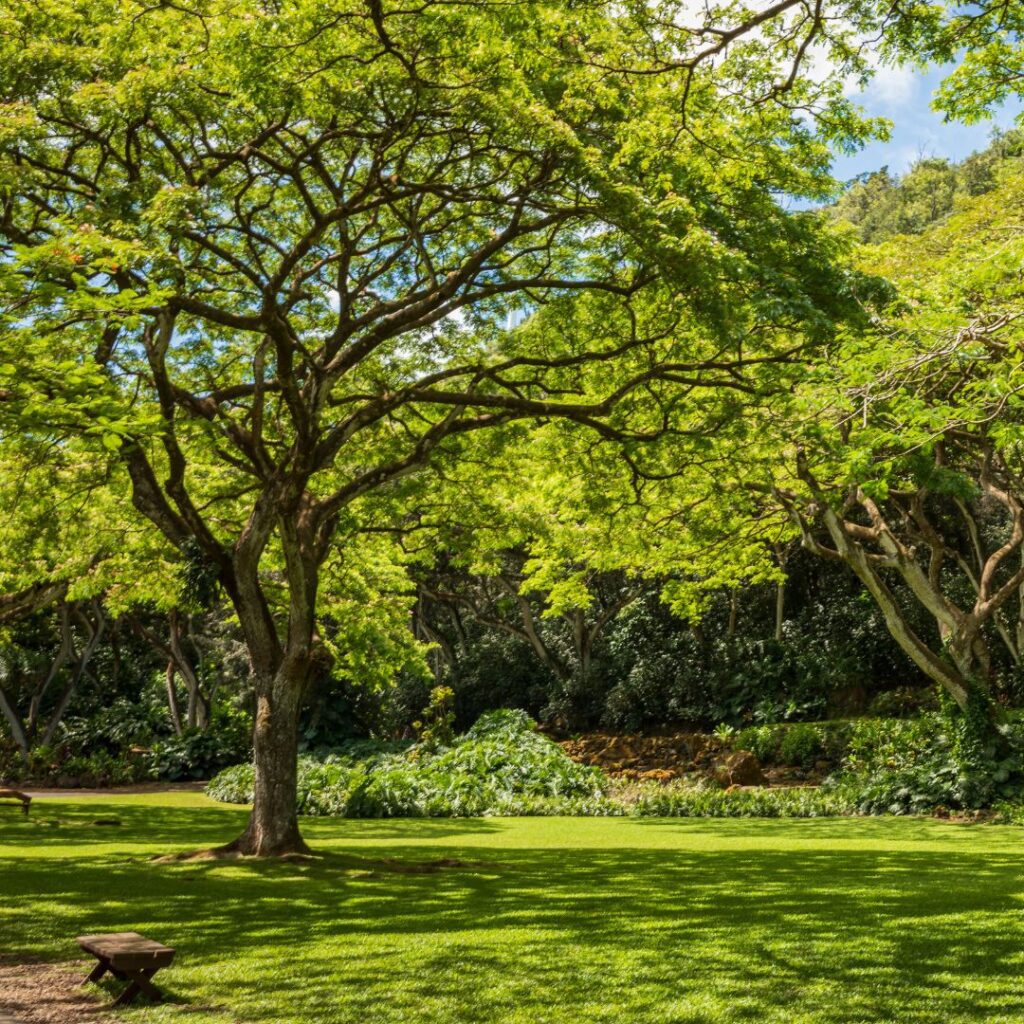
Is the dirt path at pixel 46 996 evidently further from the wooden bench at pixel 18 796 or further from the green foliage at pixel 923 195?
the green foliage at pixel 923 195

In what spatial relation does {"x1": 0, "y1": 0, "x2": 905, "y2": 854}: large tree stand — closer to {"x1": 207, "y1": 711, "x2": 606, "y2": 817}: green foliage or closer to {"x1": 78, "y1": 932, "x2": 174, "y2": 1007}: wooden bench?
{"x1": 78, "y1": 932, "x2": 174, "y2": 1007}: wooden bench

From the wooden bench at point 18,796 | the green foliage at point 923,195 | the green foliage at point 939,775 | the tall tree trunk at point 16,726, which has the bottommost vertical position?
the green foliage at point 939,775

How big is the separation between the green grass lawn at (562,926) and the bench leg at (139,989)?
0.16 meters

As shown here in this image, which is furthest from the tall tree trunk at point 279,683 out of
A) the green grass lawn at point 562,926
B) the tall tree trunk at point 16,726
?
the tall tree trunk at point 16,726

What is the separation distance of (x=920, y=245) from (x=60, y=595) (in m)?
17.9

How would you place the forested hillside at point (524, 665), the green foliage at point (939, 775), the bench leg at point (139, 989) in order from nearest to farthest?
the bench leg at point (139, 989) < the green foliage at point (939, 775) < the forested hillside at point (524, 665)

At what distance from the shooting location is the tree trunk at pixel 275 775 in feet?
38.2

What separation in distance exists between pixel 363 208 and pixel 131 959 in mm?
8063

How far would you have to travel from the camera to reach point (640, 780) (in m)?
23.0

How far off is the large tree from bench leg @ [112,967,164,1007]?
11.5 feet

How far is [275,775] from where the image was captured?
11695 mm

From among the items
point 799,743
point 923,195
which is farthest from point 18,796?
point 923,195

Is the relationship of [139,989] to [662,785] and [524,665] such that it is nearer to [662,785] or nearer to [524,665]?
[662,785]

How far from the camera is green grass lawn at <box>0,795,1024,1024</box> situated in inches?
220
